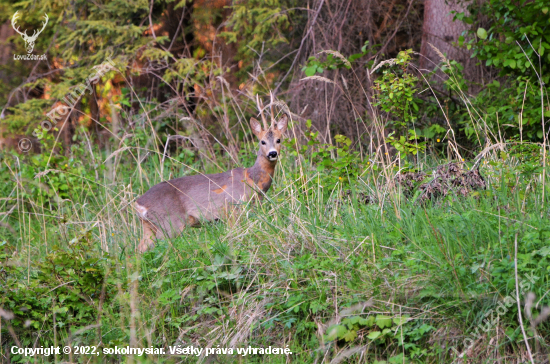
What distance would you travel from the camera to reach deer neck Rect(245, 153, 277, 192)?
6.04 meters

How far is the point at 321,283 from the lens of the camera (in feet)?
12.0

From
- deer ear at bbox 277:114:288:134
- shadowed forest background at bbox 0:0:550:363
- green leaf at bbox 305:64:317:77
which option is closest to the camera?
shadowed forest background at bbox 0:0:550:363

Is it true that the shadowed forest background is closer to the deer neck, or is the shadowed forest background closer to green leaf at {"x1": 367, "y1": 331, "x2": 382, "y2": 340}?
green leaf at {"x1": 367, "y1": 331, "x2": 382, "y2": 340}

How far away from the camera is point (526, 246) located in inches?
129

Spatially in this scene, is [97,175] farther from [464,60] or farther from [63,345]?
[464,60]

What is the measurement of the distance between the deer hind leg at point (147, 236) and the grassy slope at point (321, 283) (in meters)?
0.16

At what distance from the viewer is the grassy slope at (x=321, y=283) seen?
320 cm

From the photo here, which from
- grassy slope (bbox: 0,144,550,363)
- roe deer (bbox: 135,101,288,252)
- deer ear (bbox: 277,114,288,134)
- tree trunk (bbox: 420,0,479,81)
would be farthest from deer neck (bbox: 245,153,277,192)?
tree trunk (bbox: 420,0,479,81)

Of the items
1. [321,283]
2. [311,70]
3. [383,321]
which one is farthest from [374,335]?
[311,70]

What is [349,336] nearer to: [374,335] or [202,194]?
[374,335]

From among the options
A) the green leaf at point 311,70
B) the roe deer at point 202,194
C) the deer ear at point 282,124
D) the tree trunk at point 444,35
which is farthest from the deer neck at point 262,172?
the tree trunk at point 444,35

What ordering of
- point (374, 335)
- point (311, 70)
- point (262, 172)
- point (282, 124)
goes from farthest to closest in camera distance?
point (311, 70)
point (282, 124)
point (262, 172)
point (374, 335)

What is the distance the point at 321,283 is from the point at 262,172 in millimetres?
2605

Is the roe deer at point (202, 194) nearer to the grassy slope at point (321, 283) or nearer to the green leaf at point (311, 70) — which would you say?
the green leaf at point (311, 70)
